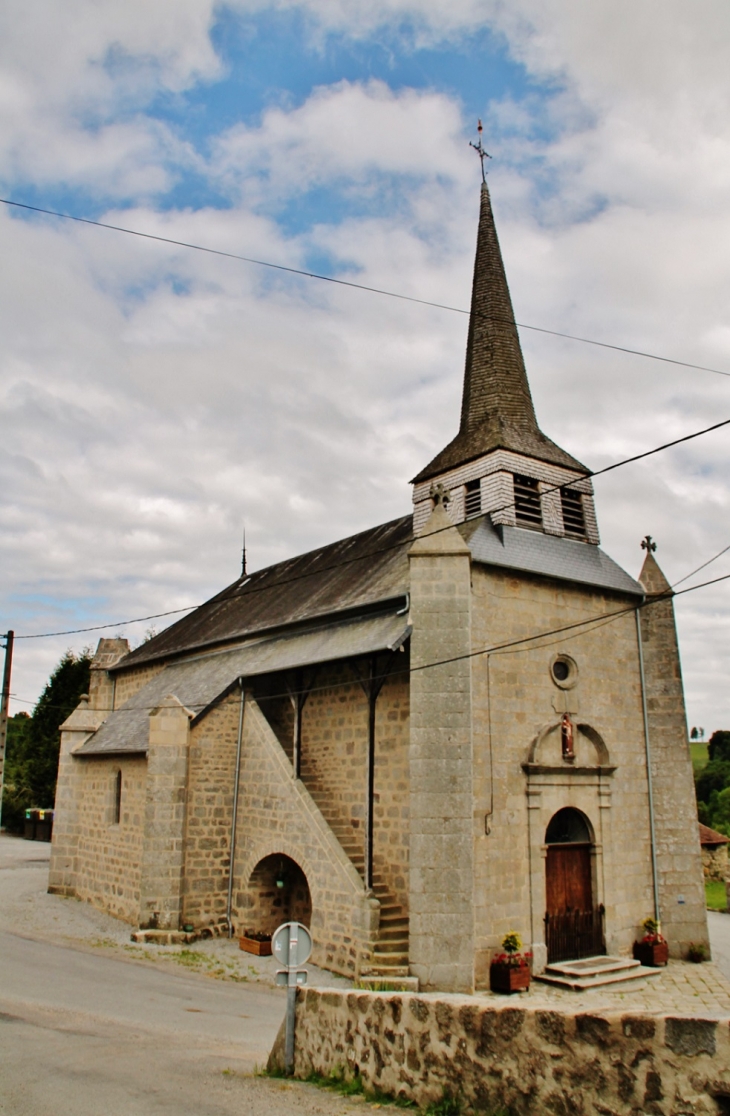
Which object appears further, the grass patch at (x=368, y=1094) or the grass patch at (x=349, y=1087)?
the grass patch at (x=349, y=1087)

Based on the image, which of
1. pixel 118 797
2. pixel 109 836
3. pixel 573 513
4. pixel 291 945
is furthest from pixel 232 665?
pixel 291 945

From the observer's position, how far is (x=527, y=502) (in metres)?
15.3

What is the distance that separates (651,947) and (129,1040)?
9236 mm

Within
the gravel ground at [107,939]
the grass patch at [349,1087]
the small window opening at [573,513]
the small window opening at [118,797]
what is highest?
the small window opening at [573,513]

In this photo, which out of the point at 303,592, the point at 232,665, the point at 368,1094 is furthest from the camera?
the point at 303,592

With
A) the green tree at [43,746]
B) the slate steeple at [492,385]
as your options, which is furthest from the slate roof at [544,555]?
the green tree at [43,746]

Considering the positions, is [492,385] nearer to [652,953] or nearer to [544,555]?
[544,555]

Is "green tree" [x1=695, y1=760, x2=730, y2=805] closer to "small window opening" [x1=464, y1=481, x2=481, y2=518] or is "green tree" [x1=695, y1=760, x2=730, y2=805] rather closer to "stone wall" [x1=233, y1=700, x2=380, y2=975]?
"small window opening" [x1=464, y1=481, x2=481, y2=518]

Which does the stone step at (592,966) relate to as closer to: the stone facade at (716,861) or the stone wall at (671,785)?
the stone wall at (671,785)

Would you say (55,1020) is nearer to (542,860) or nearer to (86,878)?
(542,860)

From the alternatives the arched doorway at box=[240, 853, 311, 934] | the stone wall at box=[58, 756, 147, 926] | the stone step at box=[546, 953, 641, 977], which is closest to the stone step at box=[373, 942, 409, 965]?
the stone step at box=[546, 953, 641, 977]

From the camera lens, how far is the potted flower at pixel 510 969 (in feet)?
37.6

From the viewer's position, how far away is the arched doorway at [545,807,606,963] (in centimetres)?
1299

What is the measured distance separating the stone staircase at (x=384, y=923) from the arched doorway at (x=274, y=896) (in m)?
1.58
